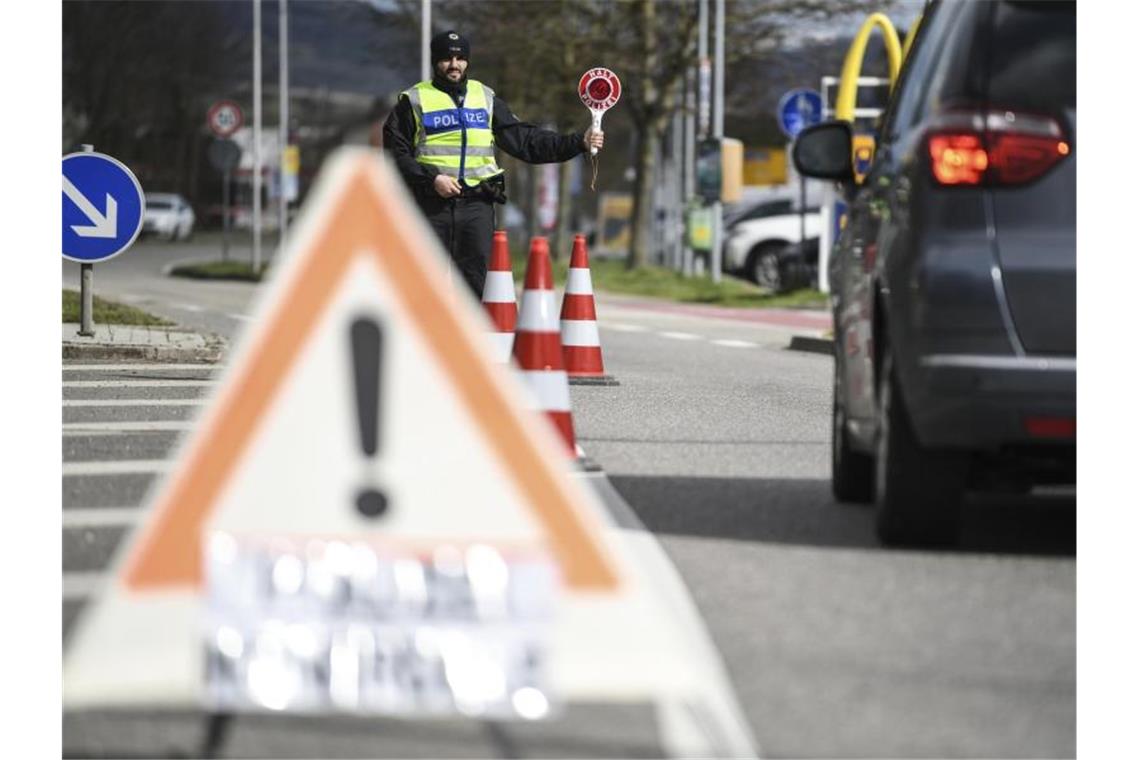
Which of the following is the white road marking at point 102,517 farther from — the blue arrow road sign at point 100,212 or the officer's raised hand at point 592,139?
the blue arrow road sign at point 100,212

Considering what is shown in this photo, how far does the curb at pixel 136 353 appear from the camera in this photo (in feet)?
54.6

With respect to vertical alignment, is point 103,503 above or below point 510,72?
below

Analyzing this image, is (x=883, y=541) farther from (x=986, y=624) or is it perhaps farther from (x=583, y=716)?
(x=583, y=716)

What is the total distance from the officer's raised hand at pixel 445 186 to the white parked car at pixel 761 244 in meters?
25.8

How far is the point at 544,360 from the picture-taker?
9562 mm

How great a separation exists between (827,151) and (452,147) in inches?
207

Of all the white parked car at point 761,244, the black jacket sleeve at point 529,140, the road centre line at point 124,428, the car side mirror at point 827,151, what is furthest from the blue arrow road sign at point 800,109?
the car side mirror at point 827,151

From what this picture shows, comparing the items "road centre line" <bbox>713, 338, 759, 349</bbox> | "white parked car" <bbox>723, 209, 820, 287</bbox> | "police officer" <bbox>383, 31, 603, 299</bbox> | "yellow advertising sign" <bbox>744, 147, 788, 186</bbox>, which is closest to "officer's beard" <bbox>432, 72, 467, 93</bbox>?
"police officer" <bbox>383, 31, 603, 299</bbox>

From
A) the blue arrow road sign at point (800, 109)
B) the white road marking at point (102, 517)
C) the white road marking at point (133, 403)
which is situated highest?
the blue arrow road sign at point (800, 109)

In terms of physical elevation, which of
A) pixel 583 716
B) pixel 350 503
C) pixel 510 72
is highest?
pixel 510 72

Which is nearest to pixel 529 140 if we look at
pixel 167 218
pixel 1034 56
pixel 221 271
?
pixel 1034 56

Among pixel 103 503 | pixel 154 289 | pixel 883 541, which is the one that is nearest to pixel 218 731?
pixel 883 541

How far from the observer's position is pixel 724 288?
37.0 metres

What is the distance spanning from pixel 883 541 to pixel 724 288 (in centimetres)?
2948
